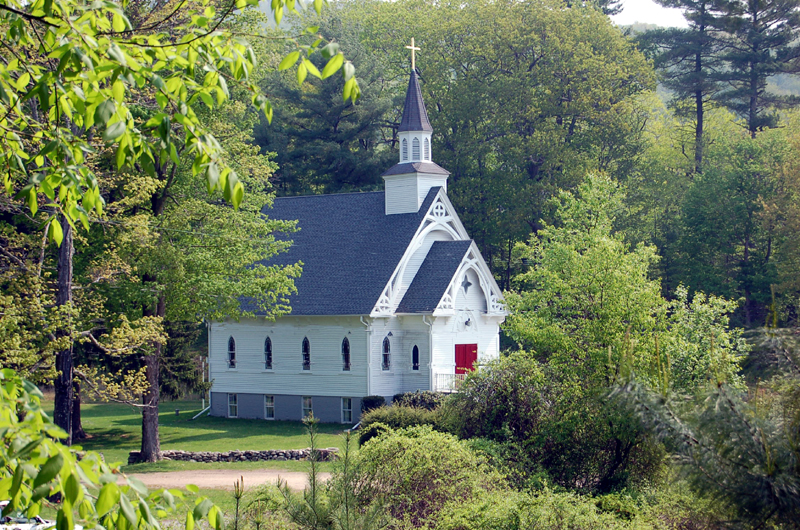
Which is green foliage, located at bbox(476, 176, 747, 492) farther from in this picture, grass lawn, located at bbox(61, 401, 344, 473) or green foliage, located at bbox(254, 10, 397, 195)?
green foliage, located at bbox(254, 10, 397, 195)

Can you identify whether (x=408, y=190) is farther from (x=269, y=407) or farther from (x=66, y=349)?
(x=66, y=349)

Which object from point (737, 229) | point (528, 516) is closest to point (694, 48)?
point (737, 229)

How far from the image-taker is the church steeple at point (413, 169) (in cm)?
3881

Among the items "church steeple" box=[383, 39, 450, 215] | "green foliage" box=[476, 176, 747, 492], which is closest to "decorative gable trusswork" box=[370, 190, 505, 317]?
"church steeple" box=[383, 39, 450, 215]

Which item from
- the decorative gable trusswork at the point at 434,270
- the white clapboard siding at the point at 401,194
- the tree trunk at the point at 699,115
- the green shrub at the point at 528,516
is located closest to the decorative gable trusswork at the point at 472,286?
Result: the decorative gable trusswork at the point at 434,270

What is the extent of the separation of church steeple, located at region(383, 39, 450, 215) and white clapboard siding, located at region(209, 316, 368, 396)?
6584 mm

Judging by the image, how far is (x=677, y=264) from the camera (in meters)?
50.9

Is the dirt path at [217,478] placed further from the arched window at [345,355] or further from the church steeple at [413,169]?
the church steeple at [413,169]

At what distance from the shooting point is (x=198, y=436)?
3291 centimetres

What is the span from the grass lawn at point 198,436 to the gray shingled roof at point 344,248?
17.2 ft

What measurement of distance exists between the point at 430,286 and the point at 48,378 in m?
20.0

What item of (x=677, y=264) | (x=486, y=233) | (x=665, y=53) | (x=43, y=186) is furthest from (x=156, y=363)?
(x=665, y=53)

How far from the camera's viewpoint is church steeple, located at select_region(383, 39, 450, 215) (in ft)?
127

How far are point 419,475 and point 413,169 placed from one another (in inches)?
988
